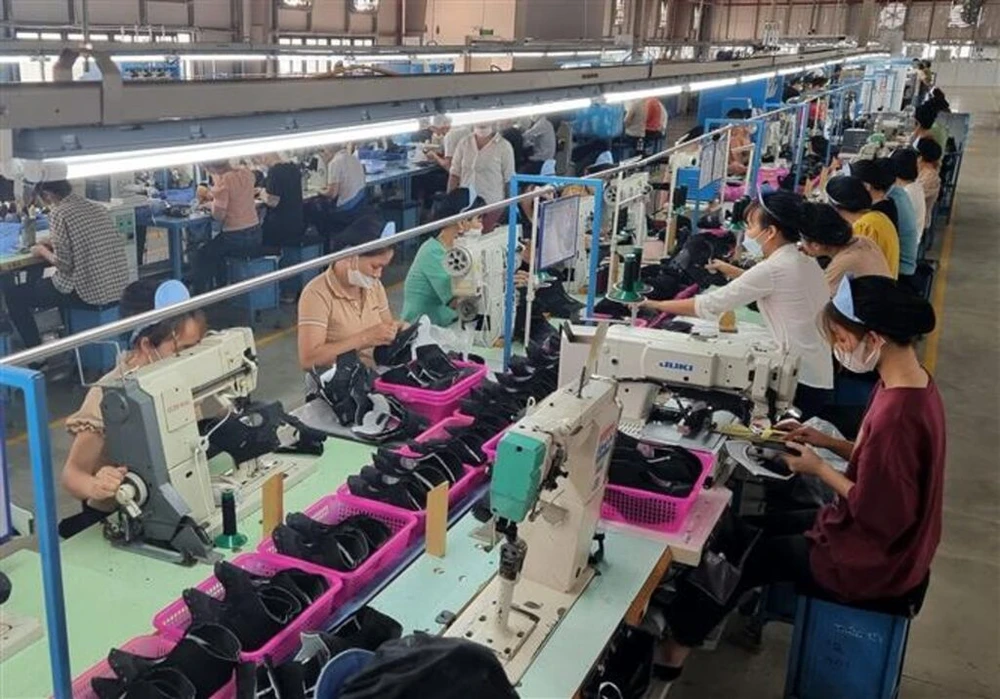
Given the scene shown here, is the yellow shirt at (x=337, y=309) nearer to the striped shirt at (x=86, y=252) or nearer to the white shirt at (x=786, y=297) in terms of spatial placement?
the white shirt at (x=786, y=297)

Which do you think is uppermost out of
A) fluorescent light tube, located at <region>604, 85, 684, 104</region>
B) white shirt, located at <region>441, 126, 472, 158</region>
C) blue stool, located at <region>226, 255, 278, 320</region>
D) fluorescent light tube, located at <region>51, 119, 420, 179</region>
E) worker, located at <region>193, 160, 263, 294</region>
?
fluorescent light tube, located at <region>604, 85, 684, 104</region>

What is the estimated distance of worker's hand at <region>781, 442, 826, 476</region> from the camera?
3301mm

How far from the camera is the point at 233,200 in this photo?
26.3 ft

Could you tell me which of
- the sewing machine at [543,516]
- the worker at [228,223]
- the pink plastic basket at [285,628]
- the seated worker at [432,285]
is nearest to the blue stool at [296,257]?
the worker at [228,223]

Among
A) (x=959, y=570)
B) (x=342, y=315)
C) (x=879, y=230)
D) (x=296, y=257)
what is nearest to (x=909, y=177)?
(x=879, y=230)

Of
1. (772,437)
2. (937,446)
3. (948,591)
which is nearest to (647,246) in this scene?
(948,591)

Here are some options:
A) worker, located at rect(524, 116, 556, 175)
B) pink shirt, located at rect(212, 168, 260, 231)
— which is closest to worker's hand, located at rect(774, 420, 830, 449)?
pink shirt, located at rect(212, 168, 260, 231)

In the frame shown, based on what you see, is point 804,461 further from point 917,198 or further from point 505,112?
point 917,198

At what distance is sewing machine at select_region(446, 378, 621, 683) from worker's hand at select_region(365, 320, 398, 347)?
82.0 inches

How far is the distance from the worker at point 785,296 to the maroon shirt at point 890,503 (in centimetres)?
129

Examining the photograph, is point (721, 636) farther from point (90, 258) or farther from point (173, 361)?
point (90, 258)

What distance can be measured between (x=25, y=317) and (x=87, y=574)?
4405 millimetres

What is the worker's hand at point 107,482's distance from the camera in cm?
282

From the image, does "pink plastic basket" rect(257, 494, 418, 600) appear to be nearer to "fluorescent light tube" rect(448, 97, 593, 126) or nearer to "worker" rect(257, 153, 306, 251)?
"fluorescent light tube" rect(448, 97, 593, 126)
